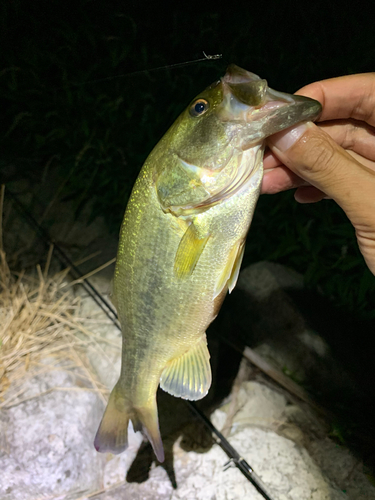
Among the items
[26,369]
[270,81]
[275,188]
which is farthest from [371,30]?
[26,369]

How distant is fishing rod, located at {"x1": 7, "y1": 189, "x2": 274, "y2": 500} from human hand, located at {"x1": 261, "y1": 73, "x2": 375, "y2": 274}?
4.47ft

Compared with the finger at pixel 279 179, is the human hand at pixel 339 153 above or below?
above

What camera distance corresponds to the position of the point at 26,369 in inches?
87.5

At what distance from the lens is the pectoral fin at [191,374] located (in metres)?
1.42

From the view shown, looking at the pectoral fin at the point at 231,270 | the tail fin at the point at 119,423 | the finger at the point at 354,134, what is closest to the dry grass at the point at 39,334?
the tail fin at the point at 119,423

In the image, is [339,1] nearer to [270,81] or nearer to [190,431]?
[270,81]

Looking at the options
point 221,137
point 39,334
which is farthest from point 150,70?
point 39,334

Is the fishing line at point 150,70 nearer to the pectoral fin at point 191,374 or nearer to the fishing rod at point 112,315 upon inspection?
the fishing rod at point 112,315

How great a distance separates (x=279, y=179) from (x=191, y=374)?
95cm

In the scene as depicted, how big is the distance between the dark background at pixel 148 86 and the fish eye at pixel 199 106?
3.07ft

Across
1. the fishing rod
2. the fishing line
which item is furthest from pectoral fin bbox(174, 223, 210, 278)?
the fishing rod

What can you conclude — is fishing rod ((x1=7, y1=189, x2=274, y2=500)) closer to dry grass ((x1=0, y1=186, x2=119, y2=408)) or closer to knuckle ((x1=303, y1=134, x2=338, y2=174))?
dry grass ((x1=0, y1=186, x2=119, y2=408))

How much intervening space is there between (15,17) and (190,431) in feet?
10.3

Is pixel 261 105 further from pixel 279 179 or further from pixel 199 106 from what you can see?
pixel 279 179
